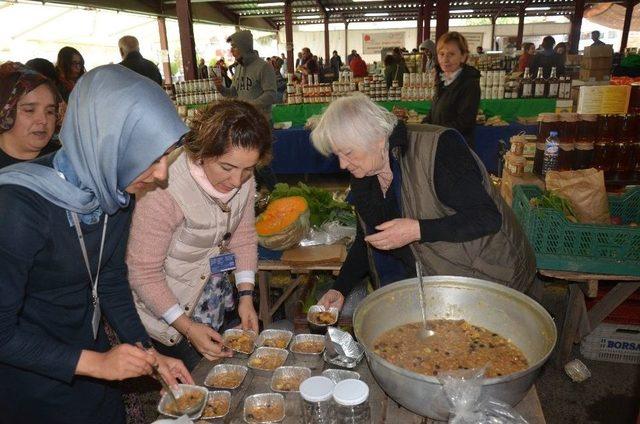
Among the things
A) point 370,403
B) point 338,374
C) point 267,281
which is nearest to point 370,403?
point 370,403

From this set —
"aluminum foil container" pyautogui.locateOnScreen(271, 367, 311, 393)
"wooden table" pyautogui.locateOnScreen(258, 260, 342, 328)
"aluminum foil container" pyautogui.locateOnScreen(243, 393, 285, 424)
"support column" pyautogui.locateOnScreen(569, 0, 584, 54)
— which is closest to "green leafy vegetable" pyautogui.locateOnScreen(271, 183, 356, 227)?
"wooden table" pyautogui.locateOnScreen(258, 260, 342, 328)

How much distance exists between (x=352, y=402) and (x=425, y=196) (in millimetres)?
850

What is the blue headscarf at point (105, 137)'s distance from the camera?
1158 millimetres

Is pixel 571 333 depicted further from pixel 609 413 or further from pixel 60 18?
pixel 60 18

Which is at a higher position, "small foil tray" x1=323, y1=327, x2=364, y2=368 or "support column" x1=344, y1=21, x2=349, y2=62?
"support column" x1=344, y1=21, x2=349, y2=62

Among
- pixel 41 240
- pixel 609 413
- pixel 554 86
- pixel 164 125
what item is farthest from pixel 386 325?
pixel 554 86

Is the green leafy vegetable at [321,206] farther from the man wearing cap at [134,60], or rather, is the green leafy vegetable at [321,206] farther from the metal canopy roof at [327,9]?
the metal canopy roof at [327,9]

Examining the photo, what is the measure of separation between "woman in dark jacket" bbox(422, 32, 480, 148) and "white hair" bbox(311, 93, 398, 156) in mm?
2634

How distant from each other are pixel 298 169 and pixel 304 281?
13.9ft

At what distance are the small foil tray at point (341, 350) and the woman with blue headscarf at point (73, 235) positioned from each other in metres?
0.46

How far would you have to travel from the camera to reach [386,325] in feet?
4.75

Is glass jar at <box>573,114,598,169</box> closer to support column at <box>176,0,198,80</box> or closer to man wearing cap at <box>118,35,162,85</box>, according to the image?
man wearing cap at <box>118,35,162,85</box>

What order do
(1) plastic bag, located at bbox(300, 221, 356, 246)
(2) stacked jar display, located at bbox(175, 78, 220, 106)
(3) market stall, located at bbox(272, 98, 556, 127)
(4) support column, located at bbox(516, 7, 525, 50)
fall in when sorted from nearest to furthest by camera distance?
(1) plastic bag, located at bbox(300, 221, 356, 246), (3) market stall, located at bbox(272, 98, 556, 127), (2) stacked jar display, located at bbox(175, 78, 220, 106), (4) support column, located at bbox(516, 7, 525, 50)

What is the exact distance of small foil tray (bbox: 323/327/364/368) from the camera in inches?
55.1
